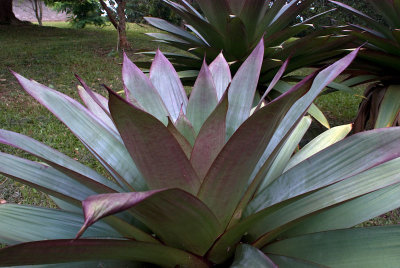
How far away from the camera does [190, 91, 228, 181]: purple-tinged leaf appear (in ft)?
2.95

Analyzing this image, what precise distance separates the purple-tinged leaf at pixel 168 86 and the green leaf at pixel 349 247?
0.53 meters

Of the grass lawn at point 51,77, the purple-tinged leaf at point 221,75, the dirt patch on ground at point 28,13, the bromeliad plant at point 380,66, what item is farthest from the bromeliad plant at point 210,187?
the dirt patch on ground at point 28,13

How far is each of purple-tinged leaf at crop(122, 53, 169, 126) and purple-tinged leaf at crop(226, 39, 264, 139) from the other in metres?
0.20

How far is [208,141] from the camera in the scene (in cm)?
93

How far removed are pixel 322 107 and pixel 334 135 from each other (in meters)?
4.09

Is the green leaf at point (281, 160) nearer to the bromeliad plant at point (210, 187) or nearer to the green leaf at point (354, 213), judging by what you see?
the bromeliad plant at point (210, 187)

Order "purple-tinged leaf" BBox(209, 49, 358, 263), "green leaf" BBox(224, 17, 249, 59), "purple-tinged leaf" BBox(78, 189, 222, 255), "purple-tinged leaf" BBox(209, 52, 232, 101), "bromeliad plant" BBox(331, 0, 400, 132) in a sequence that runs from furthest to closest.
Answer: "bromeliad plant" BBox(331, 0, 400, 132), "green leaf" BBox(224, 17, 249, 59), "purple-tinged leaf" BBox(209, 52, 232, 101), "purple-tinged leaf" BBox(209, 49, 358, 263), "purple-tinged leaf" BBox(78, 189, 222, 255)

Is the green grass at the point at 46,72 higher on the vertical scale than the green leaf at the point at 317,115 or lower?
lower

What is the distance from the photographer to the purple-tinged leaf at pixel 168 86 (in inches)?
48.3

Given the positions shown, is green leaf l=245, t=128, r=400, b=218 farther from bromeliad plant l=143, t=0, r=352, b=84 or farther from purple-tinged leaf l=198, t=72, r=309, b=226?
bromeliad plant l=143, t=0, r=352, b=84

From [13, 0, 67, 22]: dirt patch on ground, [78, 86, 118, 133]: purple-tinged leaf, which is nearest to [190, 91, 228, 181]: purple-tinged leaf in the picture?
[78, 86, 118, 133]: purple-tinged leaf

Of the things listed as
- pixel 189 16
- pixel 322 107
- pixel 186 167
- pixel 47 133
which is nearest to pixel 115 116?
pixel 186 167

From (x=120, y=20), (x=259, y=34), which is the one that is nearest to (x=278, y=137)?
(x=259, y=34)

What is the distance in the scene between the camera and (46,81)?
6.34 metres
